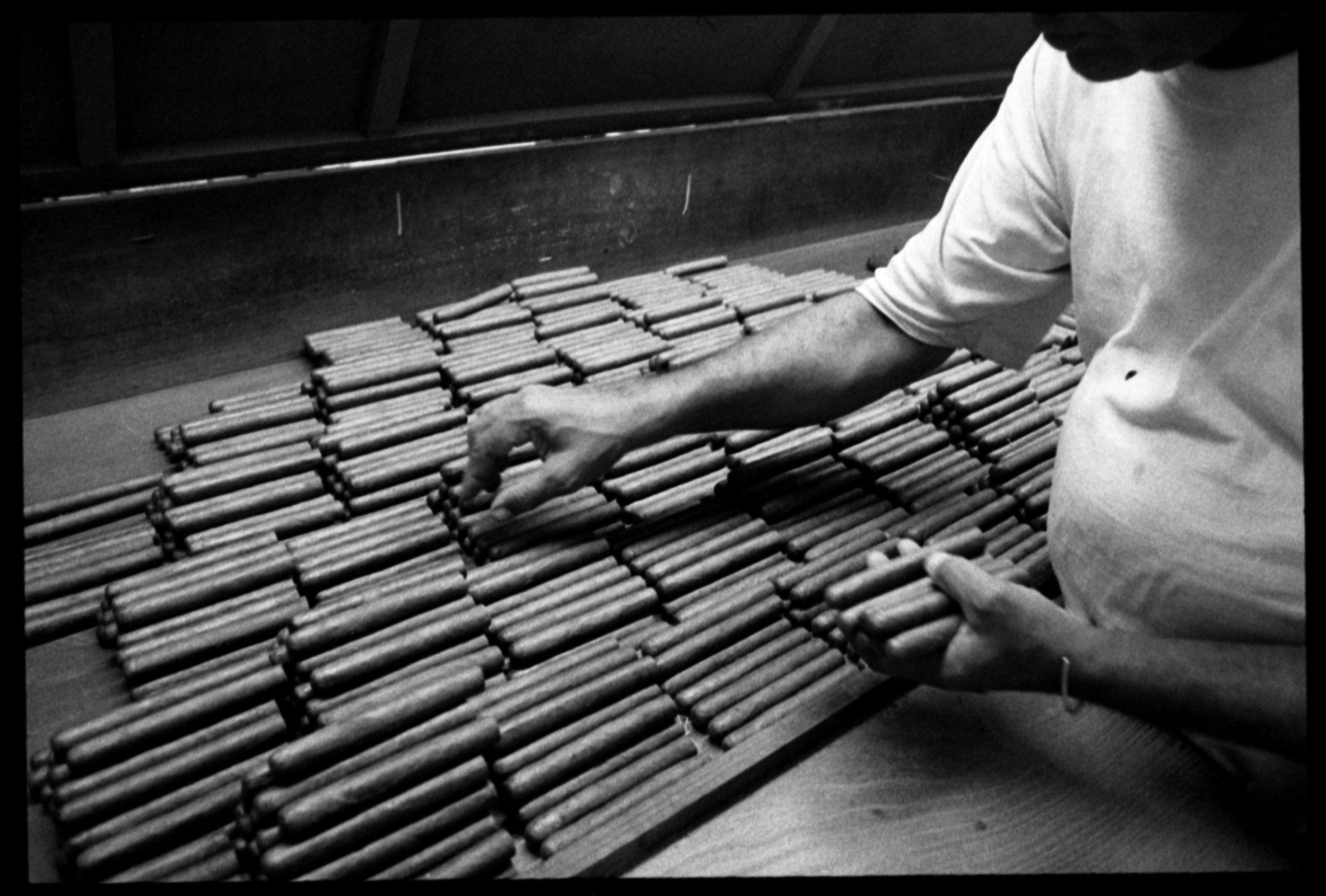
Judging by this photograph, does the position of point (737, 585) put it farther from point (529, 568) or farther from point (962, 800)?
point (962, 800)

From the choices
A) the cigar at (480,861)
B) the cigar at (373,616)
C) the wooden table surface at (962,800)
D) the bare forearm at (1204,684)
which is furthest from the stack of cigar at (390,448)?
the bare forearm at (1204,684)

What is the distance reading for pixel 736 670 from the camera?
10.2ft

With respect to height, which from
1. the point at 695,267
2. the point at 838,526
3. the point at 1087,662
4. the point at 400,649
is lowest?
the point at 1087,662

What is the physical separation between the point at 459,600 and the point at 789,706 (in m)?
1.01

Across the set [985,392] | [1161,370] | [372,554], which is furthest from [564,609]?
[985,392]

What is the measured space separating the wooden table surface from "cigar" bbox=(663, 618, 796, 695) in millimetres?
376

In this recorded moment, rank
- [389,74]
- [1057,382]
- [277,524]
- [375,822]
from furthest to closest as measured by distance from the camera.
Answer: [389,74], [1057,382], [277,524], [375,822]

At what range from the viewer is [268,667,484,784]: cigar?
262cm

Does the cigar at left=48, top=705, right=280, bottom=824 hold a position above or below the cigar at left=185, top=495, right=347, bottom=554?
below

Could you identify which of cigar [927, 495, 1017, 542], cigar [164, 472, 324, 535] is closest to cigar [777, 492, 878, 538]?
cigar [927, 495, 1017, 542]

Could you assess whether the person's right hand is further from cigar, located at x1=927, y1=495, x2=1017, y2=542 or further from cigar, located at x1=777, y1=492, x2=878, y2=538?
cigar, located at x1=927, y1=495, x2=1017, y2=542

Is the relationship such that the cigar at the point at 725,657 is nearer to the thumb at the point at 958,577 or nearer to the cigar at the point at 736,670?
the cigar at the point at 736,670

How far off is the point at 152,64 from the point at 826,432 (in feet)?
9.44

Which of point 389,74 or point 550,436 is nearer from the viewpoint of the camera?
point 550,436
